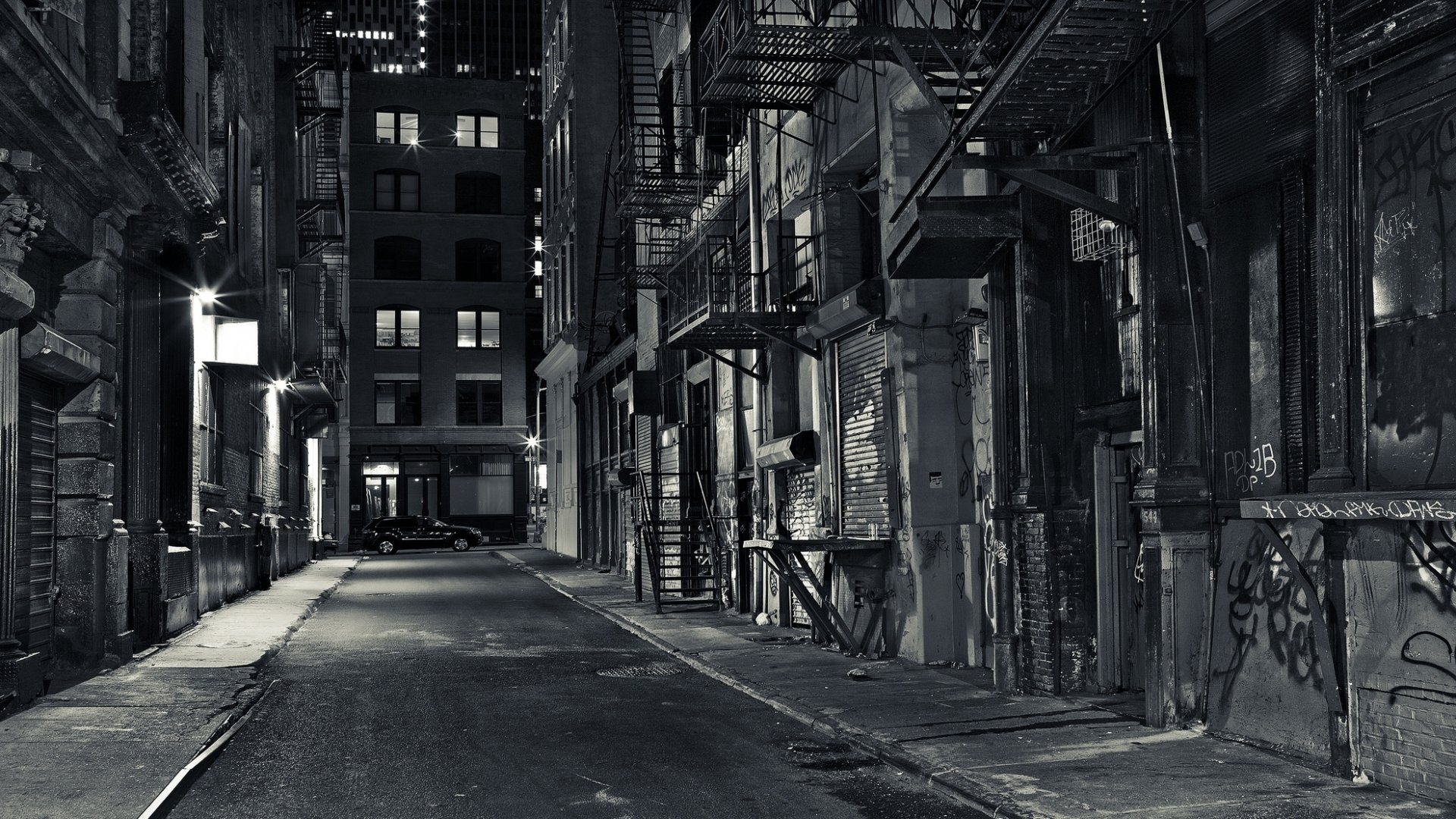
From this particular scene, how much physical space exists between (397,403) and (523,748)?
59.1 metres

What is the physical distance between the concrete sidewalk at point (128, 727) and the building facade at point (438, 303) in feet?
160

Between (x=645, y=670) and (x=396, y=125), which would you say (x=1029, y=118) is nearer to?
(x=645, y=670)

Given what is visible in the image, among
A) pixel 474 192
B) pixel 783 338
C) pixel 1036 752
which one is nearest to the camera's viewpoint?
pixel 1036 752

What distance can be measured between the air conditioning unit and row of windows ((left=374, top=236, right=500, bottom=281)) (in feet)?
191

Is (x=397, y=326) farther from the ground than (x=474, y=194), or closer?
closer

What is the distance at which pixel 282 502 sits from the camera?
1474 inches

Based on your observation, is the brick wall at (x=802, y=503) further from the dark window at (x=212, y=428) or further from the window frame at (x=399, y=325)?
the window frame at (x=399, y=325)

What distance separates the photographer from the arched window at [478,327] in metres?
68.4

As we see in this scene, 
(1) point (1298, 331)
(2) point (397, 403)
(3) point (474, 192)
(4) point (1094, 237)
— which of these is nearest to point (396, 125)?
(3) point (474, 192)

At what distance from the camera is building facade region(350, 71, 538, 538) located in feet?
221

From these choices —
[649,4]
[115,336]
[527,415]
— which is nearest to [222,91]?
[649,4]

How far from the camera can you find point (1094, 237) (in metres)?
12.2

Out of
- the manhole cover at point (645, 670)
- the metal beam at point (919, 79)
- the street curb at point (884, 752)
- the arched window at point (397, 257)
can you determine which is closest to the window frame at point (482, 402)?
the arched window at point (397, 257)

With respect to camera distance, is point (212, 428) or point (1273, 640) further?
point (212, 428)
